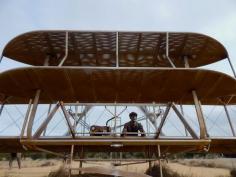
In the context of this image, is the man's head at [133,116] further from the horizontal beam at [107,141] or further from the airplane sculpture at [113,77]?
the horizontal beam at [107,141]

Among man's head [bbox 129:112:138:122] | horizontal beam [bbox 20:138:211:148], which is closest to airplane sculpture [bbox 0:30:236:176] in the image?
horizontal beam [bbox 20:138:211:148]

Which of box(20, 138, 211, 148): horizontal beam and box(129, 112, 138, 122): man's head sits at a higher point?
box(129, 112, 138, 122): man's head

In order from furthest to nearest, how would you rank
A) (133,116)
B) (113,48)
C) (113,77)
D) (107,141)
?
(133,116), (113,48), (113,77), (107,141)

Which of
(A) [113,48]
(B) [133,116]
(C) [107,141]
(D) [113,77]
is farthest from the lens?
(B) [133,116]

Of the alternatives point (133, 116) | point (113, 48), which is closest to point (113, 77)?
point (113, 48)

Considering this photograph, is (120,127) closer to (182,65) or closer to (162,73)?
(182,65)

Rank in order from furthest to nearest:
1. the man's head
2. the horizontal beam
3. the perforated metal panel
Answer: the man's head, the perforated metal panel, the horizontal beam

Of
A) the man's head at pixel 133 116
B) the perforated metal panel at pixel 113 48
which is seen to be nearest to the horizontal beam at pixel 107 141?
the man's head at pixel 133 116

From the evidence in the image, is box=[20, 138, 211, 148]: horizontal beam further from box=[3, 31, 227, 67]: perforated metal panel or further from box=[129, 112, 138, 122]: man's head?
box=[3, 31, 227, 67]: perforated metal panel

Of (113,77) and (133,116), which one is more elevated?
(113,77)

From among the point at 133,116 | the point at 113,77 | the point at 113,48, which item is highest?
the point at 113,48

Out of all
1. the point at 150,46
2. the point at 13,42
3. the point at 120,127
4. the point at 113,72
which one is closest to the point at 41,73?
the point at 113,72

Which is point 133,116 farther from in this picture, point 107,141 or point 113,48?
point 107,141

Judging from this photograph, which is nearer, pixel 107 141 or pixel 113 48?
pixel 107 141
